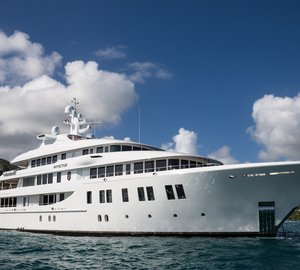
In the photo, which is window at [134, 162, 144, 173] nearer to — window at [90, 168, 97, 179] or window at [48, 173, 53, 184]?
window at [90, 168, 97, 179]

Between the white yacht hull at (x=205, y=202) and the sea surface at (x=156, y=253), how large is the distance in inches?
31.9

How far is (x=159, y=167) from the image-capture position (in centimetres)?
2427

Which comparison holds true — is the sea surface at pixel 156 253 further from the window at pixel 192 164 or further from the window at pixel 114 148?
the window at pixel 114 148

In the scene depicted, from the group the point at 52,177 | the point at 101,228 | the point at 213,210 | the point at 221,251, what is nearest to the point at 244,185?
the point at 213,210

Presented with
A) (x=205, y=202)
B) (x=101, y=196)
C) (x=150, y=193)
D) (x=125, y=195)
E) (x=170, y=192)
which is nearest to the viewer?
(x=205, y=202)

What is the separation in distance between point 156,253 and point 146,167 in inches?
305

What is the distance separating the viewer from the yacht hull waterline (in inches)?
843

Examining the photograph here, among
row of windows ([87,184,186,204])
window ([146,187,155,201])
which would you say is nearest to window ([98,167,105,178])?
row of windows ([87,184,186,204])

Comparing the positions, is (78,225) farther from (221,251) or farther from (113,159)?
(221,251)

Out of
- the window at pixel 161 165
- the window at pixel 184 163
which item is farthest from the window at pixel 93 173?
the window at pixel 184 163

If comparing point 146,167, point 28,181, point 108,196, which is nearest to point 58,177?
point 28,181

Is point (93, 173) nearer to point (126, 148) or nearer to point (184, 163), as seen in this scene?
point (126, 148)

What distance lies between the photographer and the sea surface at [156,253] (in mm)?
15438

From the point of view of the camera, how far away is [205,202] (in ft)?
71.7
